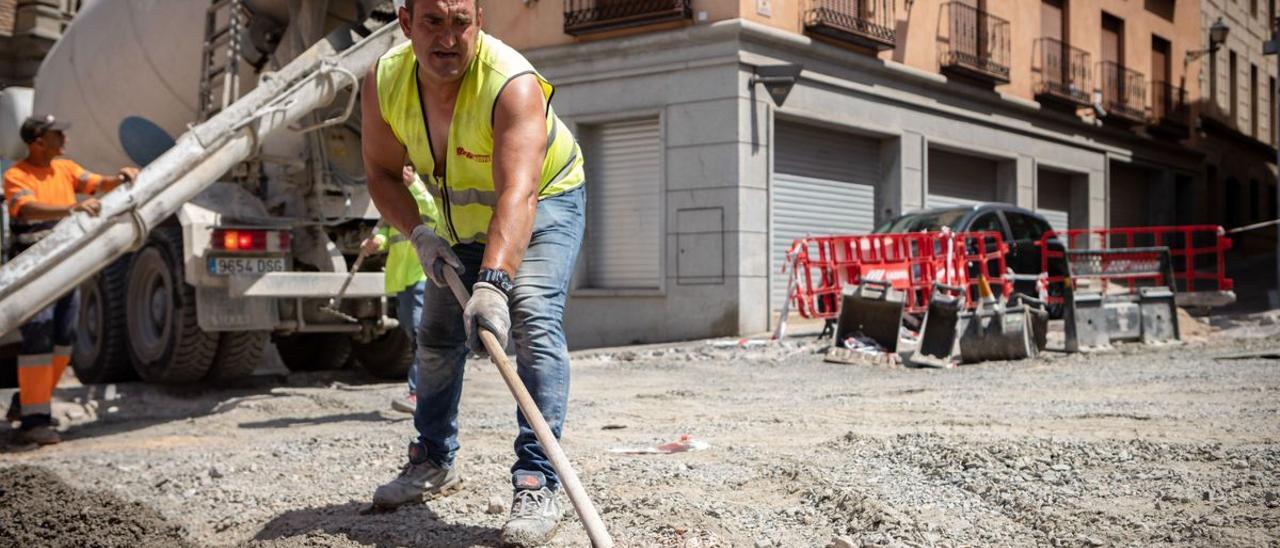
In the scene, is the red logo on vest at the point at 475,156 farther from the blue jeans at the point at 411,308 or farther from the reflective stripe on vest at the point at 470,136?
the blue jeans at the point at 411,308

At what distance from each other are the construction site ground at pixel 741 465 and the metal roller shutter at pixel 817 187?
23.9 ft

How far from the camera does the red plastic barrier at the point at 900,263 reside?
11.6 m

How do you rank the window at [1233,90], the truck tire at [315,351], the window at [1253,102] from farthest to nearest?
the window at [1253,102], the window at [1233,90], the truck tire at [315,351]

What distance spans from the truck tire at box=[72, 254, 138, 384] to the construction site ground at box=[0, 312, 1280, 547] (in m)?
0.39

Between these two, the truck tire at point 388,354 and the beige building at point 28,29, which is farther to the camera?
the beige building at point 28,29

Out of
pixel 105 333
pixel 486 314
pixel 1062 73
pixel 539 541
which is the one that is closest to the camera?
pixel 486 314

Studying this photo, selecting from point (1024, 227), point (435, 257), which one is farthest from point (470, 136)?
point (1024, 227)

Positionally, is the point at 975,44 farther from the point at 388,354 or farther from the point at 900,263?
the point at 388,354

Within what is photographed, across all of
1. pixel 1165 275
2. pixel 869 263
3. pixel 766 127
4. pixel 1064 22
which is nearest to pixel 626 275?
pixel 766 127

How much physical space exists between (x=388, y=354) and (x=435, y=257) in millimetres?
5551

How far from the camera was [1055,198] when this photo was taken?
72.0ft

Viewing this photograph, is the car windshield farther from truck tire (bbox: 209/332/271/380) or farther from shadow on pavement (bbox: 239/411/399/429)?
shadow on pavement (bbox: 239/411/399/429)

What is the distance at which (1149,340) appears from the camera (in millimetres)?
10430

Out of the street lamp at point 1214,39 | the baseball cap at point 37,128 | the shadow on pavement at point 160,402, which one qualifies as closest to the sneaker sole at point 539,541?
the shadow on pavement at point 160,402
